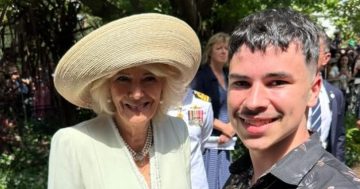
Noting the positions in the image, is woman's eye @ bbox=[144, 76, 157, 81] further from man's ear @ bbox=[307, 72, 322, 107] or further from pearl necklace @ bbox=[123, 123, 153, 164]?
man's ear @ bbox=[307, 72, 322, 107]

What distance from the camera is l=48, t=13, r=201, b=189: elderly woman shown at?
2303 mm

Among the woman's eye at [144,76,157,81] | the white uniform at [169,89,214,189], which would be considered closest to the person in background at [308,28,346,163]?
the white uniform at [169,89,214,189]

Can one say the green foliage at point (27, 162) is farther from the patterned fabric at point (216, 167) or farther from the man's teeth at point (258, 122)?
the man's teeth at point (258, 122)

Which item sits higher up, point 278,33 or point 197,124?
point 278,33

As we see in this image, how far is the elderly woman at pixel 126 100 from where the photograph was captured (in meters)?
2.30

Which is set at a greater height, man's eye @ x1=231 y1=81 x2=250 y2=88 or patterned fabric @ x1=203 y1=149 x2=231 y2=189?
man's eye @ x1=231 y1=81 x2=250 y2=88

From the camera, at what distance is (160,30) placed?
2391mm

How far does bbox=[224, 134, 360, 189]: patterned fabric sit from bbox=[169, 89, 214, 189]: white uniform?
1.64 metres

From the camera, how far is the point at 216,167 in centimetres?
441

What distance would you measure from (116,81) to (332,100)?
2002 mm

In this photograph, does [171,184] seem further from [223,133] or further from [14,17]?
[14,17]

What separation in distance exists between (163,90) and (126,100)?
0.74 ft

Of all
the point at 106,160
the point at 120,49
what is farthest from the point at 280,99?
the point at 106,160

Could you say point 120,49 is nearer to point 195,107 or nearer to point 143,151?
point 143,151
